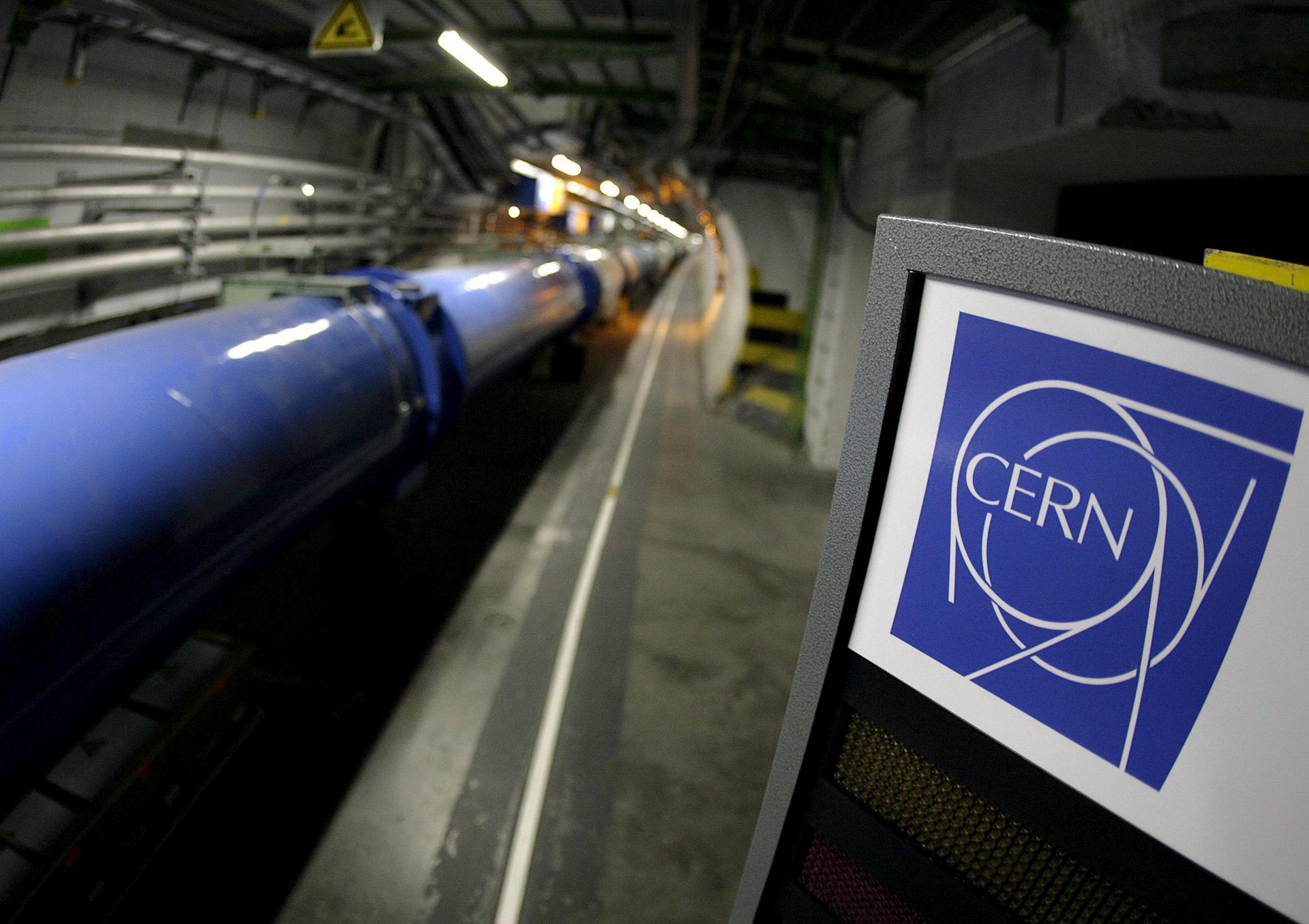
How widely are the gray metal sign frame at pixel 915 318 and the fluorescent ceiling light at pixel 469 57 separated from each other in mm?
3526

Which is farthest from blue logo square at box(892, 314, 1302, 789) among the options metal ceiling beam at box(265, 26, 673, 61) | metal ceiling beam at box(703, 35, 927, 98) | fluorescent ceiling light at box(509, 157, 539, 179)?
fluorescent ceiling light at box(509, 157, 539, 179)

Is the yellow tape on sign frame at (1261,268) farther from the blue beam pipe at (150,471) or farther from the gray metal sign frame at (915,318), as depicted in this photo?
the blue beam pipe at (150,471)

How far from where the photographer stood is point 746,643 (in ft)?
13.3

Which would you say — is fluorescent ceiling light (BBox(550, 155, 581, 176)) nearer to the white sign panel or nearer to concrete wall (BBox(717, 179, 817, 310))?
concrete wall (BBox(717, 179, 817, 310))

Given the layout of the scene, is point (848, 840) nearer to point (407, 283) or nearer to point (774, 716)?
point (774, 716)

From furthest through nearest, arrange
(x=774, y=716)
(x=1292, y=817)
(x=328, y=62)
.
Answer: (x=328, y=62) → (x=774, y=716) → (x=1292, y=817)

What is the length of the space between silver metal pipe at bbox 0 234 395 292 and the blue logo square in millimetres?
3369

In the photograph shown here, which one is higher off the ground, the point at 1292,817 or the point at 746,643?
the point at 1292,817

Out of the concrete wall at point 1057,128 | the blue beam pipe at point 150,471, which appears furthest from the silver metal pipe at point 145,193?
the concrete wall at point 1057,128

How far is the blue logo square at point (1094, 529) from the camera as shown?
27.4 inches

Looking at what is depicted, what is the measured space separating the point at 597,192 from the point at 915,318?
36.8 ft

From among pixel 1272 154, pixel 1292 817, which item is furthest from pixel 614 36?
pixel 1292 817

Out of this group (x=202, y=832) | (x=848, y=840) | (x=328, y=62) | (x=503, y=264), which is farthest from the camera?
(x=328, y=62)

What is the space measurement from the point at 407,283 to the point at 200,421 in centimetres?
156
